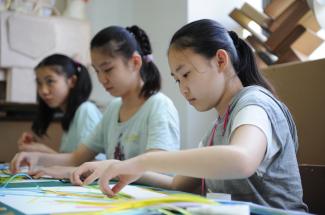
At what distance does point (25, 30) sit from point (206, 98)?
4.72ft

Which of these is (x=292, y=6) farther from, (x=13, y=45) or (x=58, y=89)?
(x=13, y=45)

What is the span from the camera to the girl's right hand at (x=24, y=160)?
1.20 m

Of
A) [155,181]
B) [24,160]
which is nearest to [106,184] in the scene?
[155,181]

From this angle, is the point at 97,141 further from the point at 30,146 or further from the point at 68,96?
the point at 68,96

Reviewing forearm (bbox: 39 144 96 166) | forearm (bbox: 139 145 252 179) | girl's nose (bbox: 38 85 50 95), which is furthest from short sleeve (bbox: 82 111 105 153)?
forearm (bbox: 139 145 252 179)

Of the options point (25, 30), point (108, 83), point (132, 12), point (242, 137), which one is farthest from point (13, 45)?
point (242, 137)

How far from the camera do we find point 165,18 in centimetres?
207

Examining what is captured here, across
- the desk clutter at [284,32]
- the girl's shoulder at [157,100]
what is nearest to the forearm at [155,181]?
the girl's shoulder at [157,100]

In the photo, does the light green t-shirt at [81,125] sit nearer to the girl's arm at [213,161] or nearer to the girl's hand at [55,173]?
the girl's hand at [55,173]

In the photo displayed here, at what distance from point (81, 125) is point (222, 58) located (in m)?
0.91

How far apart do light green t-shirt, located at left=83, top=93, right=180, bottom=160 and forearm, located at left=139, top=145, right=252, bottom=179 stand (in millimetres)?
540

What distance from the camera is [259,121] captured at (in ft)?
2.21

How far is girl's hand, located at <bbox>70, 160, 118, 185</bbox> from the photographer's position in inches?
28.3

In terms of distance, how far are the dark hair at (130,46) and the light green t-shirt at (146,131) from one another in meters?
0.05
